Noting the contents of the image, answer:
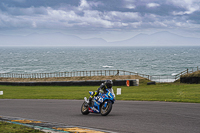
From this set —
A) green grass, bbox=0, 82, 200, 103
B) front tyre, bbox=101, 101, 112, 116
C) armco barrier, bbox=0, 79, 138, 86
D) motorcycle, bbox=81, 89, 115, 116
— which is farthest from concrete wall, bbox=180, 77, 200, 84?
front tyre, bbox=101, 101, 112, 116

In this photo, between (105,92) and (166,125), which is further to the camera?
(105,92)

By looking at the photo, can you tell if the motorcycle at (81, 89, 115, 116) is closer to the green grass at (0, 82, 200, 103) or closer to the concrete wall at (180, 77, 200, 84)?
the green grass at (0, 82, 200, 103)

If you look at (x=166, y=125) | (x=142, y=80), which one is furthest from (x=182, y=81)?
(x=166, y=125)

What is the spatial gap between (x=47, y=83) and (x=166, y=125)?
40054mm

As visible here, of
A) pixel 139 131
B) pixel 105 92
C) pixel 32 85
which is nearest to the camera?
pixel 139 131

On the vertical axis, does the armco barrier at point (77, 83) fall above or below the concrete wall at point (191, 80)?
below

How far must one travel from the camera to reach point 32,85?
4919 cm

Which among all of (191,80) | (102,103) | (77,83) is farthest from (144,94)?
(77,83)

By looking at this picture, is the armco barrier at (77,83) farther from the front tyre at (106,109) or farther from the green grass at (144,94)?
the front tyre at (106,109)

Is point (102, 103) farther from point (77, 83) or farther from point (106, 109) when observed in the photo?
point (77, 83)

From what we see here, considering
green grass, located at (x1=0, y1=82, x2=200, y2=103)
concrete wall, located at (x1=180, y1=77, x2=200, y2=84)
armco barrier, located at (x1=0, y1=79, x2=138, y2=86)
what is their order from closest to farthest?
green grass, located at (x1=0, y1=82, x2=200, y2=103) → concrete wall, located at (x1=180, y1=77, x2=200, y2=84) → armco barrier, located at (x1=0, y1=79, x2=138, y2=86)

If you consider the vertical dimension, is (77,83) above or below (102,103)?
below

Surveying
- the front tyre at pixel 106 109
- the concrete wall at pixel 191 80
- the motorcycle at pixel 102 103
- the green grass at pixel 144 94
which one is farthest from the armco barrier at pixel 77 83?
the front tyre at pixel 106 109

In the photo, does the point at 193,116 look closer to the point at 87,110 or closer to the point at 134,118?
the point at 134,118
